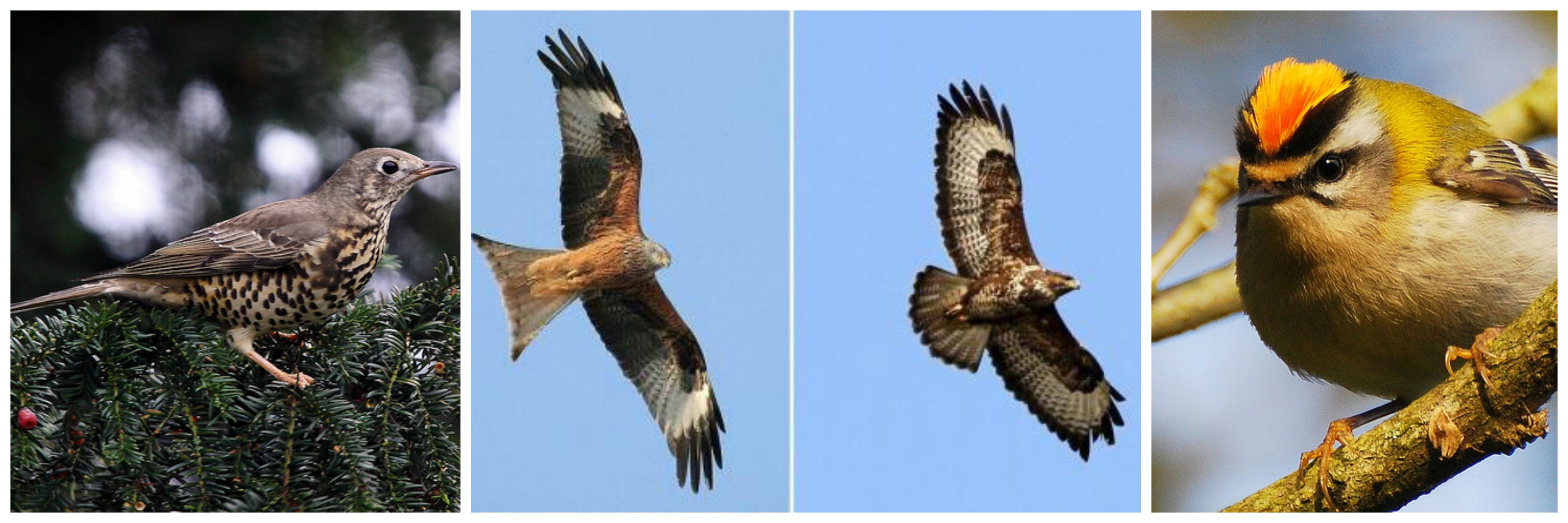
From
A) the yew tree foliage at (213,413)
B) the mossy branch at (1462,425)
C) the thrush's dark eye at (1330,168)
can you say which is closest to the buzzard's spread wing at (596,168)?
the yew tree foliage at (213,413)

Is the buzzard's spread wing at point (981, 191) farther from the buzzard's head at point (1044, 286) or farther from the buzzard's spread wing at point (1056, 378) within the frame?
the buzzard's spread wing at point (1056, 378)

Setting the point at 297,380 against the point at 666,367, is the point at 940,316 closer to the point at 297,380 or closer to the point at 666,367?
the point at 666,367

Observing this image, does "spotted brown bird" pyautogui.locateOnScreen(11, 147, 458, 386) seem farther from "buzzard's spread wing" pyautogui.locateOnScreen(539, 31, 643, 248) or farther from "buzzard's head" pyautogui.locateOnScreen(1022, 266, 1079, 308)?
"buzzard's head" pyautogui.locateOnScreen(1022, 266, 1079, 308)

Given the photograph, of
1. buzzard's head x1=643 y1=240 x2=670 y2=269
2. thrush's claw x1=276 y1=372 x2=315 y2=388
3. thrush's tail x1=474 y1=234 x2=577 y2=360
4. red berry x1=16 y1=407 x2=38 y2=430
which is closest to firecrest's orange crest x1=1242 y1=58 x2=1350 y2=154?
buzzard's head x1=643 y1=240 x2=670 y2=269

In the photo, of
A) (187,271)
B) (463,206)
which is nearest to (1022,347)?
(463,206)

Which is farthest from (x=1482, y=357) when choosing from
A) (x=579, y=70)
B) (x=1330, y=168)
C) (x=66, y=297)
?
(x=66, y=297)

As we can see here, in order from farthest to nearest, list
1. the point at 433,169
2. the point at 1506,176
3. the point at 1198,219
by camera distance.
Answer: the point at 1198,219, the point at 433,169, the point at 1506,176
